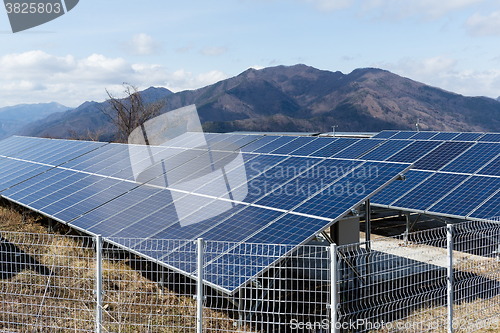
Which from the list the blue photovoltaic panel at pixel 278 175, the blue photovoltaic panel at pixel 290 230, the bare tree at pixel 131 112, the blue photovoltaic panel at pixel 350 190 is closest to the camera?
the blue photovoltaic panel at pixel 290 230

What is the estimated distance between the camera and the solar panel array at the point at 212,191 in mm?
8812

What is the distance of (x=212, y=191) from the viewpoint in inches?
455

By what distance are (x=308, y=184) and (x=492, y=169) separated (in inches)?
379

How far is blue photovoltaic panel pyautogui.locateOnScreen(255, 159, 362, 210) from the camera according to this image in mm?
10000

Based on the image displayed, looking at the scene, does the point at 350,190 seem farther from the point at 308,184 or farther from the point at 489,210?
the point at 489,210

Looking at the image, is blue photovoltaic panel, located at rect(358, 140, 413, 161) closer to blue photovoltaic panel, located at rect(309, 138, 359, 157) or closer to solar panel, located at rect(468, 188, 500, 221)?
blue photovoltaic panel, located at rect(309, 138, 359, 157)

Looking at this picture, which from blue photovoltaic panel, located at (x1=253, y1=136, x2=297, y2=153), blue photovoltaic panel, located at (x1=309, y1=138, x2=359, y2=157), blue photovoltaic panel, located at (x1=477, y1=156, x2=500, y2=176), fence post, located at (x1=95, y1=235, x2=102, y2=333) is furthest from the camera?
blue photovoltaic panel, located at (x1=253, y1=136, x2=297, y2=153)

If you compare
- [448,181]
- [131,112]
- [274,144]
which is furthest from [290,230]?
[131,112]

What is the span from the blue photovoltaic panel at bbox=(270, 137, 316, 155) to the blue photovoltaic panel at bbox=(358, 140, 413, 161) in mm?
2701

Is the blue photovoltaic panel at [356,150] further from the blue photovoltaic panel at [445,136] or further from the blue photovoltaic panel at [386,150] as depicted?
the blue photovoltaic panel at [445,136]

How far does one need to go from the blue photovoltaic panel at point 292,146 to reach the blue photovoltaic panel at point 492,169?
22.9 feet

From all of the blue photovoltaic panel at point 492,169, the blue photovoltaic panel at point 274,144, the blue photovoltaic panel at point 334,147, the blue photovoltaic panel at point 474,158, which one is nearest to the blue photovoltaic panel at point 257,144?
the blue photovoltaic panel at point 274,144

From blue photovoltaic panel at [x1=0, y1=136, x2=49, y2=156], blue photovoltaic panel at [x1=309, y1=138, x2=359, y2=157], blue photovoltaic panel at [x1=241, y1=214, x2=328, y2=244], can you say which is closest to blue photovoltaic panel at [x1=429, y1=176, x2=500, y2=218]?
blue photovoltaic panel at [x1=309, y1=138, x2=359, y2=157]

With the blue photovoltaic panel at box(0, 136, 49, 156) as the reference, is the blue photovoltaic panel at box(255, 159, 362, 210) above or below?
above
